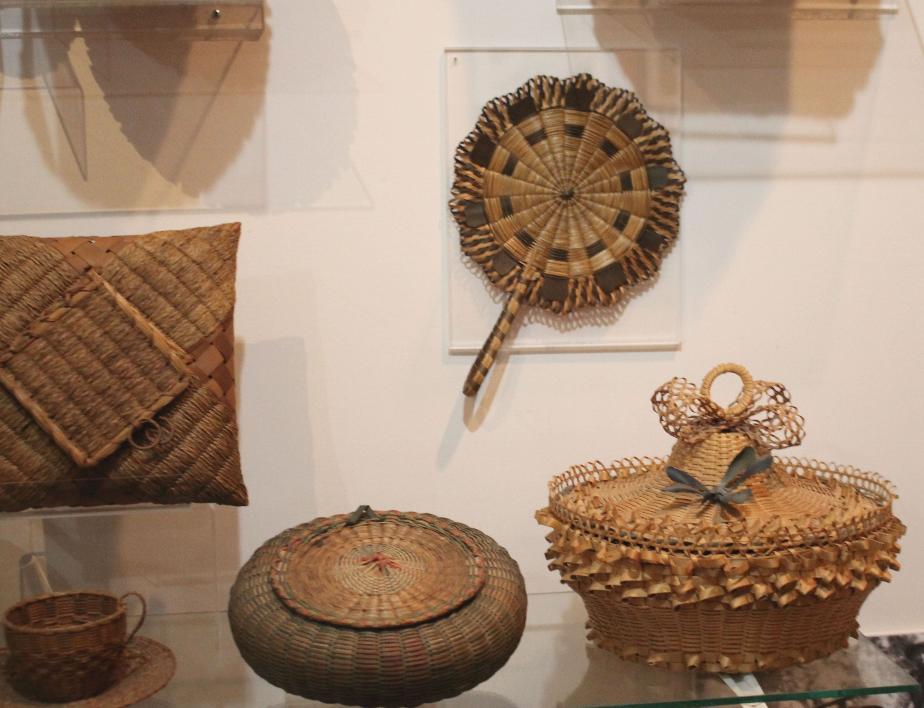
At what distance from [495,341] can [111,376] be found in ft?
1.86

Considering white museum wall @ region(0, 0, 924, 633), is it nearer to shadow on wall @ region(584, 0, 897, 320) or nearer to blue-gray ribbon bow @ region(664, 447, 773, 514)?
shadow on wall @ region(584, 0, 897, 320)

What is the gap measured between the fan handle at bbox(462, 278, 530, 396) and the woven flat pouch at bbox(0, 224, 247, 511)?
1.25 ft

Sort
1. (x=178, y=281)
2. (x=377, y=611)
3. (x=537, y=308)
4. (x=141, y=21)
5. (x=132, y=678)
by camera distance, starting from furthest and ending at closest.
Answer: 1. (x=537, y=308)
2. (x=141, y=21)
3. (x=178, y=281)
4. (x=132, y=678)
5. (x=377, y=611)

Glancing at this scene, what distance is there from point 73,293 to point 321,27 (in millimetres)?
556

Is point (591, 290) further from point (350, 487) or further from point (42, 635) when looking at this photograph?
point (42, 635)

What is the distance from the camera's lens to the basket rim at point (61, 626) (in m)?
1.25

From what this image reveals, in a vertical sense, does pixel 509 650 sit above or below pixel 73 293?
below

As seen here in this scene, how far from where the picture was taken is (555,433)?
1.72 metres

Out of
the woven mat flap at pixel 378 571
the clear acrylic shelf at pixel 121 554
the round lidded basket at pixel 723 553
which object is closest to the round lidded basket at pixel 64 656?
the clear acrylic shelf at pixel 121 554

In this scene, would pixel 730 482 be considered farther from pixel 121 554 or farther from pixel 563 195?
pixel 121 554

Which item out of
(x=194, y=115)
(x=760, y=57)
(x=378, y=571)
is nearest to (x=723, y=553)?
(x=378, y=571)

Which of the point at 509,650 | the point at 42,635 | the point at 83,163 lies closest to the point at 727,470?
the point at 509,650

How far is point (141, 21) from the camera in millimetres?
1597

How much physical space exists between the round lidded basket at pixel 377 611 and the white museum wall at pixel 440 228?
339 mm
